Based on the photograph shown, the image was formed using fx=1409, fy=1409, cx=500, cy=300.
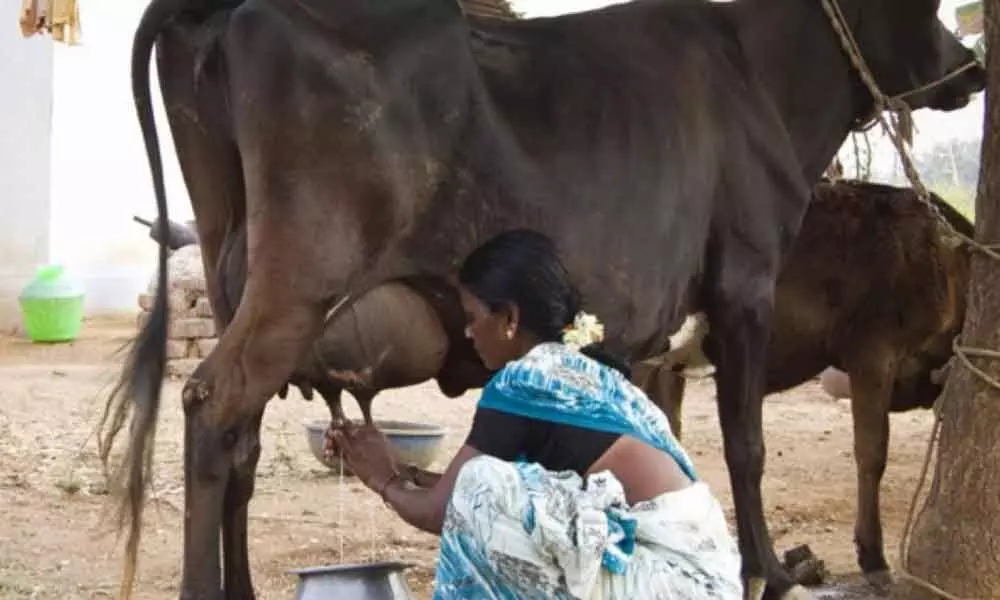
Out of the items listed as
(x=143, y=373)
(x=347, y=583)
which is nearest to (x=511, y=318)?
(x=347, y=583)

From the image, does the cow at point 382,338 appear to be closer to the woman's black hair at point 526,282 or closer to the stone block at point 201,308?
the woman's black hair at point 526,282

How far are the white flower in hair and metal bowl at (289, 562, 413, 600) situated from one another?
92cm

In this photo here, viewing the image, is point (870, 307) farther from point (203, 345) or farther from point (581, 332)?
point (203, 345)

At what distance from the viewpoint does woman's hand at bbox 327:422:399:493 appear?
304cm

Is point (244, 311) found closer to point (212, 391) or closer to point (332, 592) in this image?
point (212, 391)

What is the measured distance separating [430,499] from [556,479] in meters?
0.37

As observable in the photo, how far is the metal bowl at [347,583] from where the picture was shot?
11.0 ft

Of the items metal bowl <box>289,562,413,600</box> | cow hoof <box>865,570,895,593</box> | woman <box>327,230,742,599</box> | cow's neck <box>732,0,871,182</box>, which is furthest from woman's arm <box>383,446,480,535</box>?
cow hoof <box>865,570,895,593</box>

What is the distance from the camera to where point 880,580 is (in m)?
5.66

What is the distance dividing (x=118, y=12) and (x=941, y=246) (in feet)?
32.0

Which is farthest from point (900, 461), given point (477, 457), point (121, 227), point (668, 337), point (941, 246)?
point (121, 227)

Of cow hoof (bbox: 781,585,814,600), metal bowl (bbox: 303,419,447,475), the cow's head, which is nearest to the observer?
cow hoof (bbox: 781,585,814,600)

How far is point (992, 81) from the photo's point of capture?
14.0ft

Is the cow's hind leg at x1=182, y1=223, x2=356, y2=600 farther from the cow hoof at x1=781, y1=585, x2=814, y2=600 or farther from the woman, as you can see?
the cow hoof at x1=781, y1=585, x2=814, y2=600
